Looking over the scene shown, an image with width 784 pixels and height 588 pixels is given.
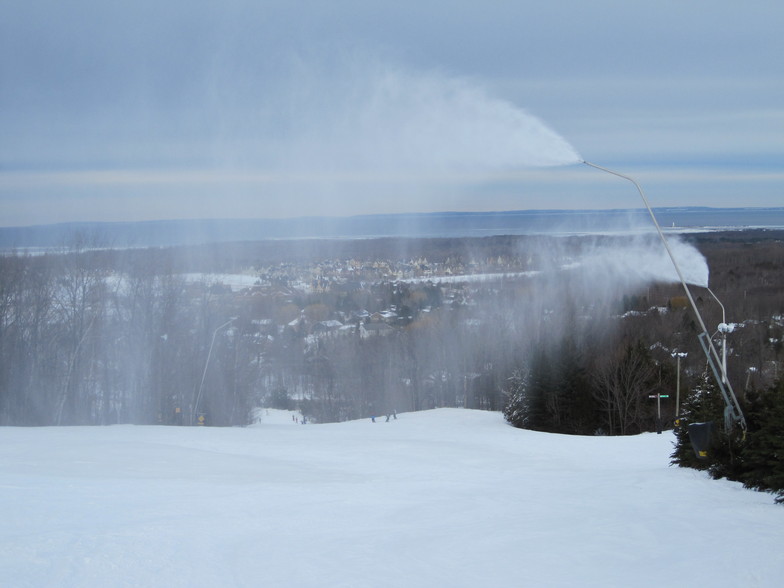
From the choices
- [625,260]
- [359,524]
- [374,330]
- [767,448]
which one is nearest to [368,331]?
[374,330]

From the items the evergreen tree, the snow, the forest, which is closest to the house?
the forest

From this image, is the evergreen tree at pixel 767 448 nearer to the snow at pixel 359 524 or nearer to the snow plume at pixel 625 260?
the snow at pixel 359 524

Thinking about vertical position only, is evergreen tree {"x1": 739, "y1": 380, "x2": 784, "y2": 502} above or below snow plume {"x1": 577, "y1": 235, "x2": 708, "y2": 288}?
below

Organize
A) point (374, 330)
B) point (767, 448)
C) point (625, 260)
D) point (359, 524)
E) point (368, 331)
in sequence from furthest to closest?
1. point (368, 331)
2. point (374, 330)
3. point (625, 260)
4. point (767, 448)
5. point (359, 524)

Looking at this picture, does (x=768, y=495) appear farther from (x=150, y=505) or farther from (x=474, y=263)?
(x=474, y=263)

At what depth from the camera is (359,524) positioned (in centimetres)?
853

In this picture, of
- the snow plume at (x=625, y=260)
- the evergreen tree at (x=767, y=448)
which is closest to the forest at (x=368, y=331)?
the snow plume at (x=625, y=260)

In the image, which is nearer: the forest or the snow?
the snow

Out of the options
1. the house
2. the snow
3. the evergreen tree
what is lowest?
the snow

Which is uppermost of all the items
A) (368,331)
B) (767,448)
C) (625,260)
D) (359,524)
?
(625,260)

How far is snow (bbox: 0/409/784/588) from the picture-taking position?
6.52 metres

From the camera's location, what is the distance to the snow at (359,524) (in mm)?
6520

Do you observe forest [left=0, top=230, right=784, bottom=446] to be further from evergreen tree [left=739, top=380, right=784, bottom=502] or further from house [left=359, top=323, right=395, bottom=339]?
evergreen tree [left=739, top=380, right=784, bottom=502]

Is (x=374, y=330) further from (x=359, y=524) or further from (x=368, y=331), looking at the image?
(x=359, y=524)
